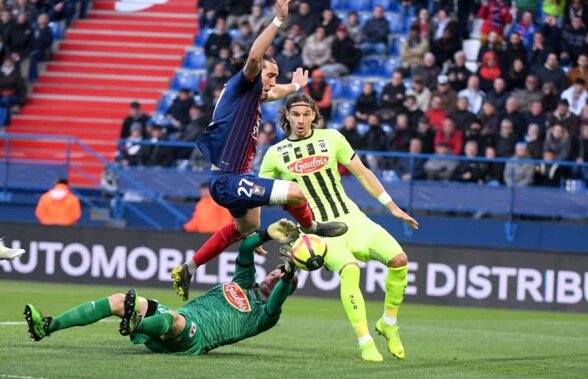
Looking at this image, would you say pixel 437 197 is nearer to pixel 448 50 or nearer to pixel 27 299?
pixel 448 50

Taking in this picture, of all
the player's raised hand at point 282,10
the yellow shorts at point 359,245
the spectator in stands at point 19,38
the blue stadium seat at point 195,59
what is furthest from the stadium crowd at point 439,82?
the player's raised hand at point 282,10

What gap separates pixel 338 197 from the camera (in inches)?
460

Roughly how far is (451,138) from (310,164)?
447 inches

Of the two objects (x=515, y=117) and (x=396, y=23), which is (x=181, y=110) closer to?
(x=396, y=23)

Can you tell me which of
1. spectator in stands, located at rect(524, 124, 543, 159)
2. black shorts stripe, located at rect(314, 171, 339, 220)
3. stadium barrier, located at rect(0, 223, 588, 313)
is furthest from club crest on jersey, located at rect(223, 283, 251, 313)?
spectator in stands, located at rect(524, 124, 543, 159)

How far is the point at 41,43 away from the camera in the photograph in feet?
92.7

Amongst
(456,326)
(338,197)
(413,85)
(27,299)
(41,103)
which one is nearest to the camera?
(338,197)

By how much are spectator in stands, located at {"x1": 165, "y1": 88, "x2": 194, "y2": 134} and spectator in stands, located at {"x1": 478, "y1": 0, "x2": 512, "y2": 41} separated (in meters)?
5.51

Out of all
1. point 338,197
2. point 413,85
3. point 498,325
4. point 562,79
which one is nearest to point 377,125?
point 413,85

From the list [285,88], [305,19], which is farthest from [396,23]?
[285,88]

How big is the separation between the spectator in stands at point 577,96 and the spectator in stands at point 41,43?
1103 centimetres

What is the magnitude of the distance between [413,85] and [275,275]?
1330cm

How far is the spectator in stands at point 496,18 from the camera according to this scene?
24641mm

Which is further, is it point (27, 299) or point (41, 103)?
point (41, 103)
